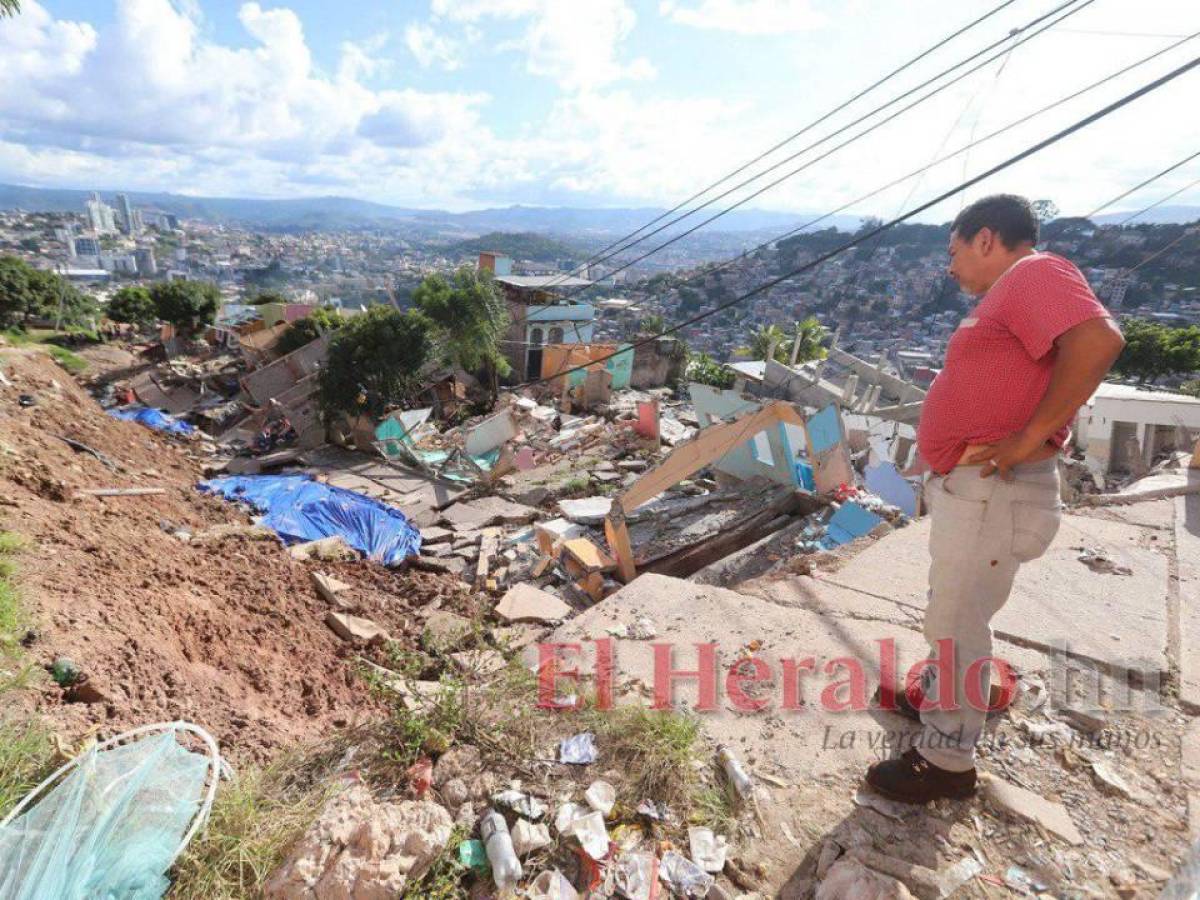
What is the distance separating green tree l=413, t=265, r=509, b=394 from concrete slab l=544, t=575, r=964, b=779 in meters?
18.9

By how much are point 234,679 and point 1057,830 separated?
4.75 m

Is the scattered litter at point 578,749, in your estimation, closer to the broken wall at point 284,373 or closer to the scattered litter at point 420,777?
the scattered litter at point 420,777

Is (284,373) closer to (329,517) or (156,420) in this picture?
(156,420)

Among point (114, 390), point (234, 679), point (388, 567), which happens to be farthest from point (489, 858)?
point (114, 390)

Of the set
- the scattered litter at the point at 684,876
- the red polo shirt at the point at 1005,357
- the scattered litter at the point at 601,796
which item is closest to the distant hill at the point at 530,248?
the red polo shirt at the point at 1005,357

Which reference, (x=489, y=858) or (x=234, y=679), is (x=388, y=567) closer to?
(x=234, y=679)

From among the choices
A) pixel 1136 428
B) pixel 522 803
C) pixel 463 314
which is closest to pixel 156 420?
pixel 463 314

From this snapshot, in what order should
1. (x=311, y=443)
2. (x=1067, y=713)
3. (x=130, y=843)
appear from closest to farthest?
(x=130, y=843), (x=1067, y=713), (x=311, y=443)

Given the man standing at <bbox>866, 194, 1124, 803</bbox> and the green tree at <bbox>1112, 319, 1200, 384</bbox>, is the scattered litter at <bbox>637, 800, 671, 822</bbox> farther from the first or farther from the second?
the green tree at <bbox>1112, 319, 1200, 384</bbox>

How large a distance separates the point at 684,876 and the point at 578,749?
1.87 feet

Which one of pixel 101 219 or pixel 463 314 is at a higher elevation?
pixel 101 219

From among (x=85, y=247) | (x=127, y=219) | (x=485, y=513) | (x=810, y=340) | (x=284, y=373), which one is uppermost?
(x=127, y=219)

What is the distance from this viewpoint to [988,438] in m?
1.80

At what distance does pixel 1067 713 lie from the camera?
243 centimetres
